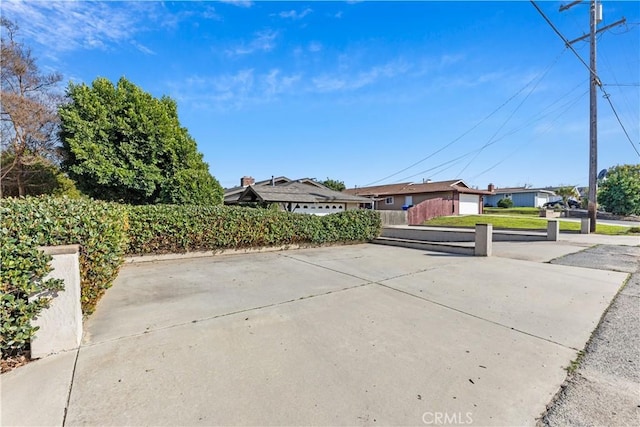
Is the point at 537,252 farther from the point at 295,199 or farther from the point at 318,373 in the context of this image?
the point at 295,199

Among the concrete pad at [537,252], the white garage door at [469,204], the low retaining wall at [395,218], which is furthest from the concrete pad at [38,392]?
the white garage door at [469,204]

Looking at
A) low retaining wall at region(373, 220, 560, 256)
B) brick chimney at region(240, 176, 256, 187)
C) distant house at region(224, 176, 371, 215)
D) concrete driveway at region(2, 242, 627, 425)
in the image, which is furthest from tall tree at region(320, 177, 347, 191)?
concrete driveway at region(2, 242, 627, 425)

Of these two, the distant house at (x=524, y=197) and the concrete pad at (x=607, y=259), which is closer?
the concrete pad at (x=607, y=259)

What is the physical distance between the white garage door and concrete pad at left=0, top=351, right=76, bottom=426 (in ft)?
101

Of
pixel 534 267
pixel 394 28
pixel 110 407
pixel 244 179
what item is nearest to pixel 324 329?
pixel 110 407

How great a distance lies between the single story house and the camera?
26.9 metres

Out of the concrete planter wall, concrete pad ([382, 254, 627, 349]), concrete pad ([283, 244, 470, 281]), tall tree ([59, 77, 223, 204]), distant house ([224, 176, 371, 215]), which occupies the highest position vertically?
tall tree ([59, 77, 223, 204])

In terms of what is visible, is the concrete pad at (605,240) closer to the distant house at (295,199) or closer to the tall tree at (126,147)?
the distant house at (295,199)

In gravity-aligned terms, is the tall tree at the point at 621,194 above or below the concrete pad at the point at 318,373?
above

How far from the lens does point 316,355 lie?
9.53ft

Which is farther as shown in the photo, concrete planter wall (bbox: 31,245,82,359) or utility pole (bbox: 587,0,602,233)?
utility pole (bbox: 587,0,602,233)

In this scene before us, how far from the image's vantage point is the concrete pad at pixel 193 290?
3.79 metres

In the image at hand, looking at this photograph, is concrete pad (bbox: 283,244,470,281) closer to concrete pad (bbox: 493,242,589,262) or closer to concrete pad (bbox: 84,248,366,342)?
concrete pad (bbox: 84,248,366,342)

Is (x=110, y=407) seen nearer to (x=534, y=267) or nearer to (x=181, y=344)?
(x=181, y=344)
